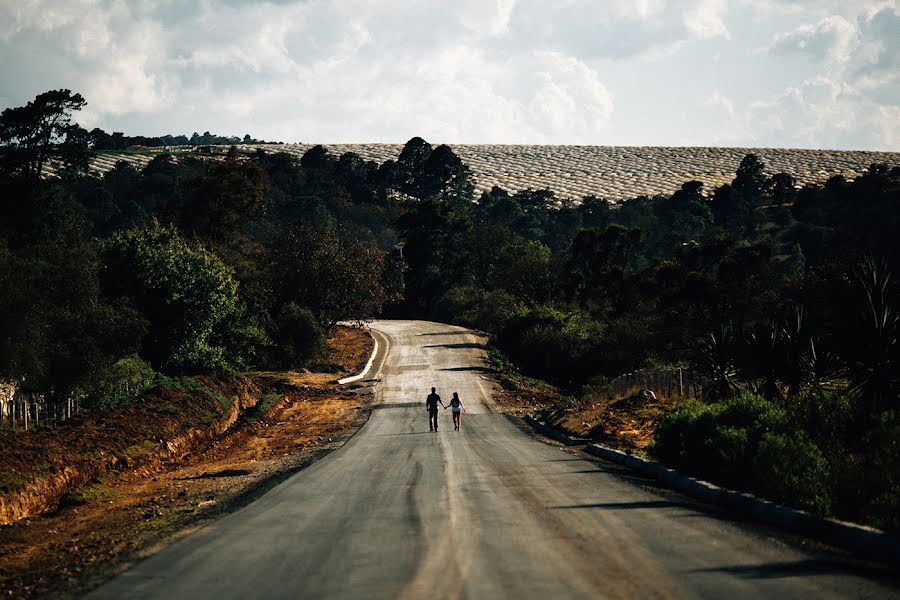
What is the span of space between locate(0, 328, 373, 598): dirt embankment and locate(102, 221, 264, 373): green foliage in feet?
7.87

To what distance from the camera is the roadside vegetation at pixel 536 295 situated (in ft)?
53.2

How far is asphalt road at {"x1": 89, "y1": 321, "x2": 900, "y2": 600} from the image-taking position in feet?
27.5

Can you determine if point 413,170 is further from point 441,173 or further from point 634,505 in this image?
point 634,505

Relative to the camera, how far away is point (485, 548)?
1024 cm

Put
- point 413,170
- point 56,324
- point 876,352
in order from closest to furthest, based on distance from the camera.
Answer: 1. point 876,352
2. point 56,324
3. point 413,170

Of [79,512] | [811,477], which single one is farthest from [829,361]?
[79,512]

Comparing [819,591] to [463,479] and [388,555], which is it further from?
[463,479]

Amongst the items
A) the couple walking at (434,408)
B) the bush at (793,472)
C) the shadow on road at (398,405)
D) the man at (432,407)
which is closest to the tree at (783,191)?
the shadow on road at (398,405)

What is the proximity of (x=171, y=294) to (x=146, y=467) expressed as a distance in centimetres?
1578

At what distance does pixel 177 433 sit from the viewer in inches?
1170

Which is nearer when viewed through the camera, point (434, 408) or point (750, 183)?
point (434, 408)

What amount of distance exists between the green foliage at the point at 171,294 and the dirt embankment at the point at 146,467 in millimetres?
2400

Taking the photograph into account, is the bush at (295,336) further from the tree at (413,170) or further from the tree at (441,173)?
the tree at (413,170)

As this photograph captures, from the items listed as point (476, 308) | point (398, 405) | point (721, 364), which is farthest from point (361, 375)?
point (476, 308)
